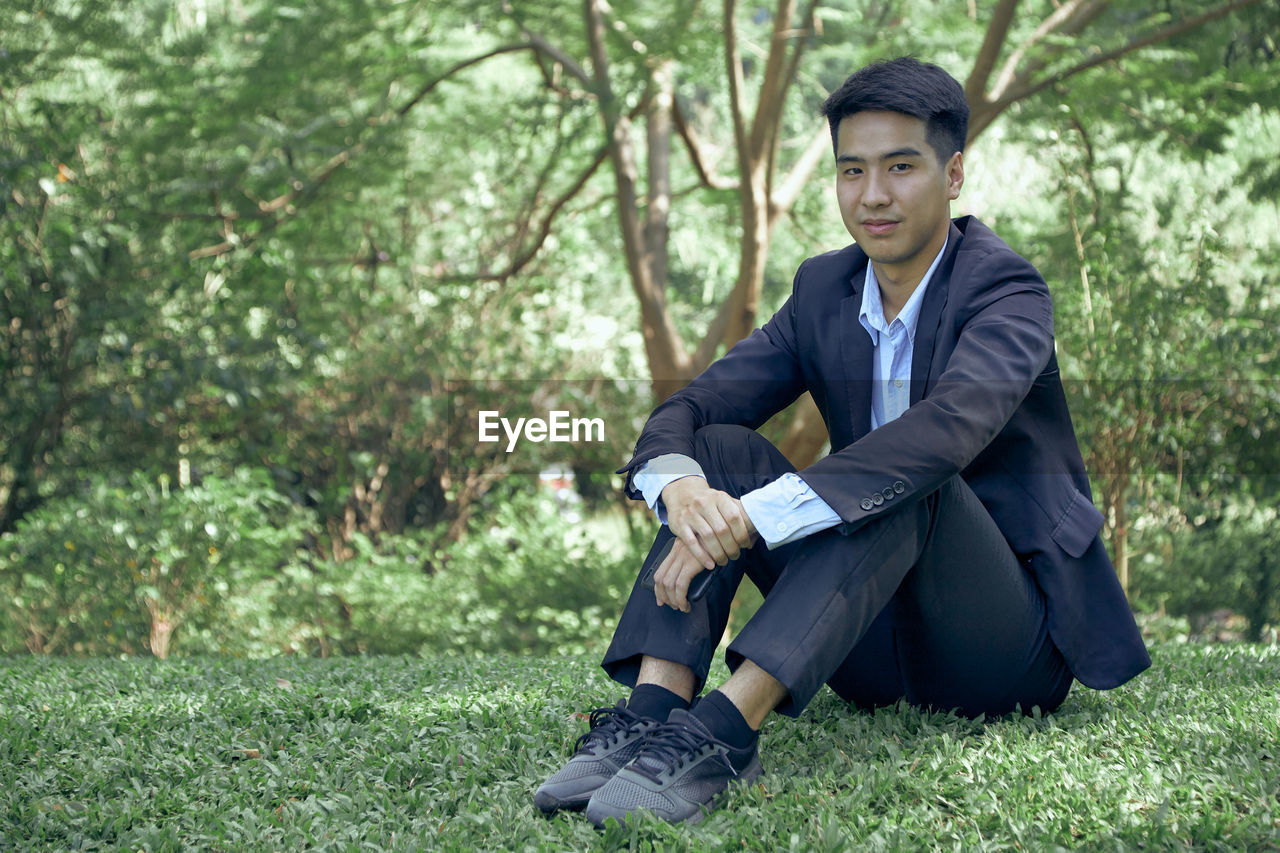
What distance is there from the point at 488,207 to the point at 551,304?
1.53 metres

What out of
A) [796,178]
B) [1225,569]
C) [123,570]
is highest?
[796,178]

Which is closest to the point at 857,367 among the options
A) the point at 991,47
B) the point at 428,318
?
the point at 991,47

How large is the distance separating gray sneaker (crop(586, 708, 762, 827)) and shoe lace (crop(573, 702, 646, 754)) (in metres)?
0.09

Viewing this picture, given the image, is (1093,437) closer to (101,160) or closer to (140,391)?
(140,391)

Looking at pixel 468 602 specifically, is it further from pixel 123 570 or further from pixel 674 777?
pixel 674 777

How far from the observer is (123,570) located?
583 centimetres

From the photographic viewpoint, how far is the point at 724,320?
729 centimetres

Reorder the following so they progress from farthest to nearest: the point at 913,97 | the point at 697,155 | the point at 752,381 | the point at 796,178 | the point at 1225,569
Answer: the point at 697,155
the point at 796,178
the point at 1225,569
the point at 752,381
the point at 913,97

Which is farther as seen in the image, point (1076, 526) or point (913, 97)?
point (913, 97)

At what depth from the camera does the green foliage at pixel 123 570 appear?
5.86 meters

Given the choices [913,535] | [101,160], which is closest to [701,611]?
[913,535]

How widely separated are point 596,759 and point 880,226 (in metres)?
1.34

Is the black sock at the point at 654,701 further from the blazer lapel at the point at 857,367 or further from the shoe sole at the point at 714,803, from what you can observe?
the blazer lapel at the point at 857,367

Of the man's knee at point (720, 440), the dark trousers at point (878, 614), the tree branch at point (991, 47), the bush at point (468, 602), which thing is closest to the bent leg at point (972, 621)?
the dark trousers at point (878, 614)
